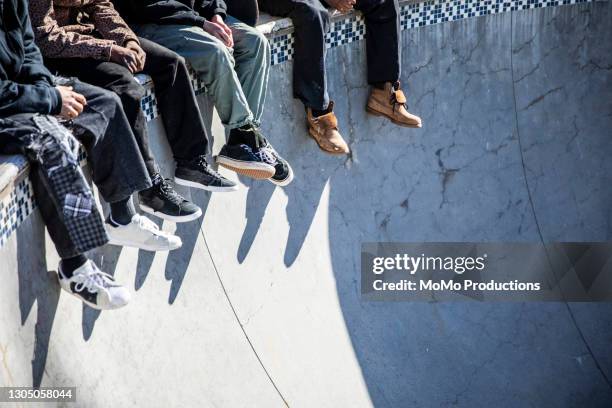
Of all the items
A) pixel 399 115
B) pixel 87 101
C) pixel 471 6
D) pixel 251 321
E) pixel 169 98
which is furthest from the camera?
pixel 471 6

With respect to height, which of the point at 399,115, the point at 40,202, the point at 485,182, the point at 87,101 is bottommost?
the point at 485,182

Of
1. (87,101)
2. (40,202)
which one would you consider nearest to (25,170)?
(40,202)

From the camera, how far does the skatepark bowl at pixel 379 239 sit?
458 cm

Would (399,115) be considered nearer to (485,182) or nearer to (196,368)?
(485,182)

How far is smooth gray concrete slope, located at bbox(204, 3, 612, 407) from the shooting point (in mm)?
5766

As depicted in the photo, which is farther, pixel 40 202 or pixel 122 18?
pixel 122 18

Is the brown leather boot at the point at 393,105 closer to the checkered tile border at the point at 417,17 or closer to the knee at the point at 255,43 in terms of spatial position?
the checkered tile border at the point at 417,17

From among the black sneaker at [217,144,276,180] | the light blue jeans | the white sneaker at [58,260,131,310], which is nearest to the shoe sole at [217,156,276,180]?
the black sneaker at [217,144,276,180]

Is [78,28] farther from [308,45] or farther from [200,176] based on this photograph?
[308,45]

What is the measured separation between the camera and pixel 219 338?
5223 mm

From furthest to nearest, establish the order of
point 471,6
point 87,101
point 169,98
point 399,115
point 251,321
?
point 471,6 < point 399,115 < point 251,321 < point 169,98 < point 87,101

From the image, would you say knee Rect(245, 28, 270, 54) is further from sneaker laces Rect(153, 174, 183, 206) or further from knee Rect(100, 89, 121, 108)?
knee Rect(100, 89, 121, 108)

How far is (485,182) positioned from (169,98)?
3112 mm

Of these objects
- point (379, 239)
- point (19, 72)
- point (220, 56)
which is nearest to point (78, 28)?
point (19, 72)
